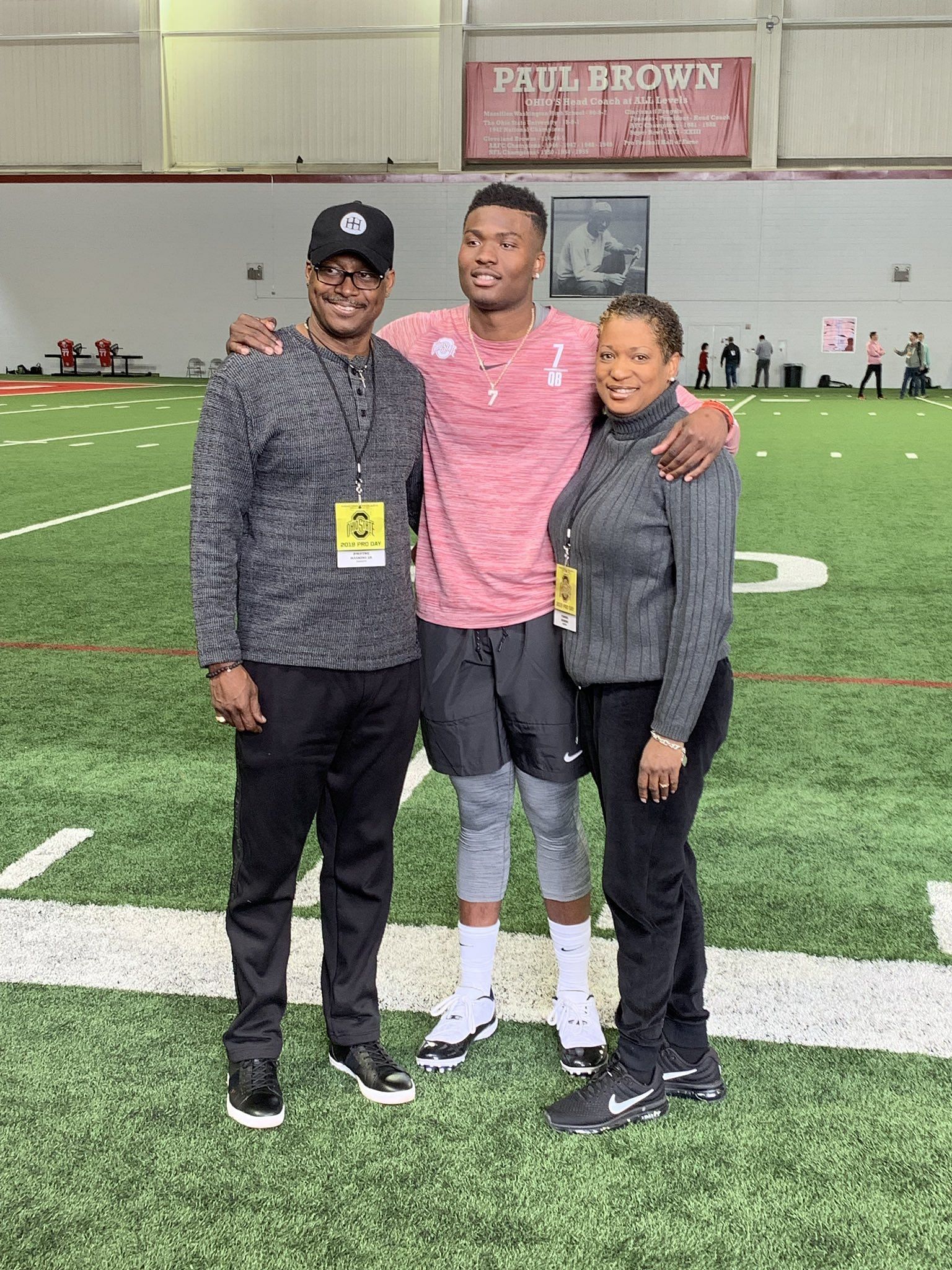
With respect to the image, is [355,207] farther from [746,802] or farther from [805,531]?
[805,531]

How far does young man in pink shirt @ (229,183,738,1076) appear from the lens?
257 cm

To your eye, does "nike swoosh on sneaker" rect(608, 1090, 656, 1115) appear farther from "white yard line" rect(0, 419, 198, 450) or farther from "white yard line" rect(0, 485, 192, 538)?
"white yard line" rect(0, 419, 198, 450)

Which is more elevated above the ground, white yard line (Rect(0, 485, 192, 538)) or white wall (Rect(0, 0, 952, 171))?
white wall (Rect(0, 0, 952, 171))

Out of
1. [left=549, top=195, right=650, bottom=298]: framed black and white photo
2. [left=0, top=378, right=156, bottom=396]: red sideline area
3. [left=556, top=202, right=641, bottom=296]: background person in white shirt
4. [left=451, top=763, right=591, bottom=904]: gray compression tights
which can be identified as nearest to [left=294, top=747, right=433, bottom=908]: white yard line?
[left=451, top=763, right=591, bottom=904]: gray compression tights

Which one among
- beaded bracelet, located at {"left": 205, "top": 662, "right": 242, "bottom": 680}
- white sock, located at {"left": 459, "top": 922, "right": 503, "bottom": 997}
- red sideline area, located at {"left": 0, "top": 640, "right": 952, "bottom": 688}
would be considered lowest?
red sideline area, located at {"left": 0, "top": 640, "right": 952, "bottom": 688}

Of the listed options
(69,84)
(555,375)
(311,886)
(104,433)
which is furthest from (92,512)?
(69,84)

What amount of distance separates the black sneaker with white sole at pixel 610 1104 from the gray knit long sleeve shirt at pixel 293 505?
2.99 feet

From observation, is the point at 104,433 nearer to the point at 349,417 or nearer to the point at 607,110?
the point at 349,417

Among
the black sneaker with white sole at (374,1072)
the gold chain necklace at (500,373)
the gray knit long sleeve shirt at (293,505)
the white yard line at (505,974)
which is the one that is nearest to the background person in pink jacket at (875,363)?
the white yard line at (505,974)

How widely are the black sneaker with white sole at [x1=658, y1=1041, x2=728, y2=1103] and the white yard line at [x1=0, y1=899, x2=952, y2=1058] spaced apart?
221 millimetres

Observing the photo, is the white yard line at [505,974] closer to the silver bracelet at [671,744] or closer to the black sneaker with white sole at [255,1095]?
the black sneaker with white sole at [255,1095]

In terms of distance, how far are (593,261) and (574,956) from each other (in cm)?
3043

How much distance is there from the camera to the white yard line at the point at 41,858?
11.3ft

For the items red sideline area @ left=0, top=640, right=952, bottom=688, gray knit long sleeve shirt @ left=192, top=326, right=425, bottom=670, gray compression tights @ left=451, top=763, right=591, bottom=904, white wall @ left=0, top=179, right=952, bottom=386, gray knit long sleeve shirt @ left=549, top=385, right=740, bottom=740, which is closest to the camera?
gray knit long sleeve shirt @ left=549, top=385, right=740, bottom=740
